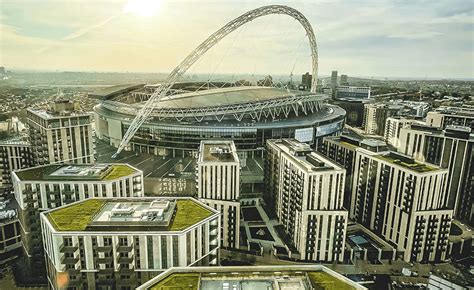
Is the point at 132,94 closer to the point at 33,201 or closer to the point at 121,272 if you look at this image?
the point at 33,201

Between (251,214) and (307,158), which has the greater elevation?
(307,158)

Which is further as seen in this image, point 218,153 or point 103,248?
point 218,153

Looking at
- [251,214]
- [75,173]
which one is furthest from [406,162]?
[75,173]

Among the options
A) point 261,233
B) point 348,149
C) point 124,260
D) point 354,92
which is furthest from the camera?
point 354,92

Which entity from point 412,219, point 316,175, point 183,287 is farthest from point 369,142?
point 183,287

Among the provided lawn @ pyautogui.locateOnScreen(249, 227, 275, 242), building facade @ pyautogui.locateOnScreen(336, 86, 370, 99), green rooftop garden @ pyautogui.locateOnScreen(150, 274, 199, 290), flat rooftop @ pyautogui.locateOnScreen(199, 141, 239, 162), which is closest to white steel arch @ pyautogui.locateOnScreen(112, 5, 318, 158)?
flat rooftop @ pyautogui.locateOnScreen(199, 141, 239, 162)

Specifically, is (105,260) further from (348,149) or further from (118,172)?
(348,149)

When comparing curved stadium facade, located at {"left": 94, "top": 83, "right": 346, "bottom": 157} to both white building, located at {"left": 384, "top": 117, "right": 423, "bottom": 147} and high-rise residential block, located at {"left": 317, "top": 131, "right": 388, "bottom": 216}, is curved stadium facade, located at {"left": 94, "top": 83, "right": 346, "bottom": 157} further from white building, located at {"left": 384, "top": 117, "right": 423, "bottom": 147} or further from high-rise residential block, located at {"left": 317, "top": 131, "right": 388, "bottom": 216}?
high-rise residential block, located at {"left": 317, "top": 131, "right": 388, "bottom": 216}
